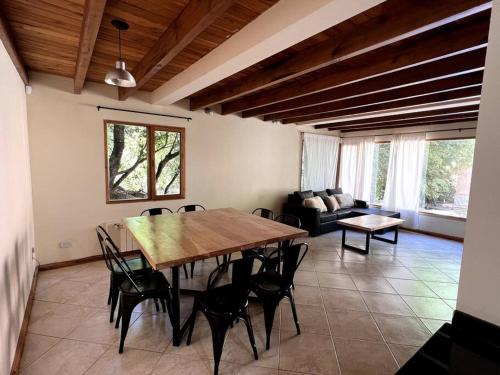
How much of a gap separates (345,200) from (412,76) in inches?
158

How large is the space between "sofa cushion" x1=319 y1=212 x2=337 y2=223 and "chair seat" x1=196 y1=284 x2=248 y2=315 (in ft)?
12.0

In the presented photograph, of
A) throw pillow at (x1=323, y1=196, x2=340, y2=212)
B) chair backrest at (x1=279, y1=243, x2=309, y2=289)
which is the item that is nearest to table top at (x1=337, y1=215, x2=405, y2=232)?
throw pillow at (x1=323, y1=196, x2=340, y2=212)

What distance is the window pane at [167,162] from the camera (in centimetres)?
412

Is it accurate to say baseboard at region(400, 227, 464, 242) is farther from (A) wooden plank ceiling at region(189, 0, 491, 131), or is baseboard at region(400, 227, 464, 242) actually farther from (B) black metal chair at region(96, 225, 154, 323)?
(B) black metal chair at region(96, 225, 154, 323)

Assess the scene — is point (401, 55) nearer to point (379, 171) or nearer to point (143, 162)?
point (143, 162)

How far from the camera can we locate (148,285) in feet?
6.77

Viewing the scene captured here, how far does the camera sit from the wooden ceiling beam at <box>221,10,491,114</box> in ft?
6.02

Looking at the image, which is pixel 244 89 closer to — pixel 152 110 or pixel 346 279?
pixel 152 110

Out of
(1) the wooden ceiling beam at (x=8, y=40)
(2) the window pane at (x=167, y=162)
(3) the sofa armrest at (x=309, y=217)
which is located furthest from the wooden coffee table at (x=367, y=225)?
(1) the wooden ceiling beam at (x=8, y=40)

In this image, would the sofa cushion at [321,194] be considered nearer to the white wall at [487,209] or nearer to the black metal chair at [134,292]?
the black metal chair at [134,292]

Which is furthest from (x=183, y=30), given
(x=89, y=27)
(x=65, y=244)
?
(x=65, y=244)

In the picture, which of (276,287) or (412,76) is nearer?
(276,287)

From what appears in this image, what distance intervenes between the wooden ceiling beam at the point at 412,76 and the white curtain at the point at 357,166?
3.53 metres

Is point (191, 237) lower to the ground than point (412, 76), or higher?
lower
